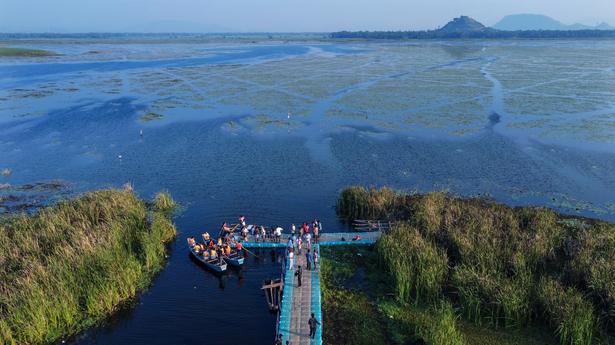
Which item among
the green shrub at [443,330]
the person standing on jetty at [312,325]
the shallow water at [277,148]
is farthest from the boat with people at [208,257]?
the green shrub at [443,330]

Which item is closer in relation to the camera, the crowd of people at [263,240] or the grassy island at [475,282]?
the grassy island at [475,282]

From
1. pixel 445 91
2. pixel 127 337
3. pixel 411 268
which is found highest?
pixel 445 91

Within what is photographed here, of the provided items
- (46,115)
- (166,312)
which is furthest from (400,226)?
(46,115)

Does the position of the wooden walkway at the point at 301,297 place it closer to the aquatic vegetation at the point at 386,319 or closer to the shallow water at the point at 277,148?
the aquatic vegetation at the point at 386,319

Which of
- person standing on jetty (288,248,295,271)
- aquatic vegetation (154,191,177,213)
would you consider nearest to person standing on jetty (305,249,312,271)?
person standing on jetty (288,248,295,271)

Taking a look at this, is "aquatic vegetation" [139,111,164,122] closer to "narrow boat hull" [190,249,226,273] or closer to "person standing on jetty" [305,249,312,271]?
"narrow boat hull" [190,249,226,273]

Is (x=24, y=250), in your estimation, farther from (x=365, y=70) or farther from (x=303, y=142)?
(x=365, y=70)
